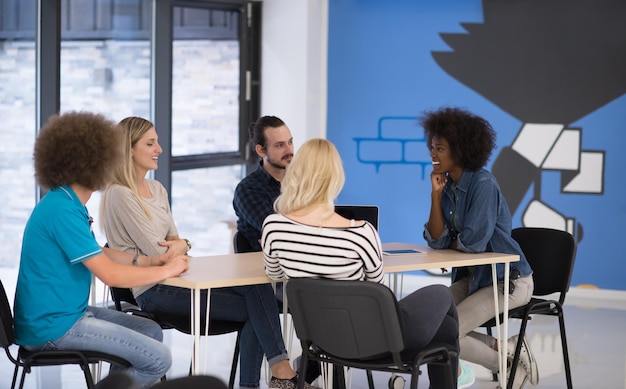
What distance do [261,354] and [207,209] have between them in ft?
11.0

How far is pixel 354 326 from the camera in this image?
10.3ft

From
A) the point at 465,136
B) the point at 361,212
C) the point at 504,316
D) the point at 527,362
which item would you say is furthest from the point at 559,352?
the point at 361,212

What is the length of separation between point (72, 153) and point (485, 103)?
14.7 ft

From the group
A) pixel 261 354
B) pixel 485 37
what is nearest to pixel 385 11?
pixel 485 37

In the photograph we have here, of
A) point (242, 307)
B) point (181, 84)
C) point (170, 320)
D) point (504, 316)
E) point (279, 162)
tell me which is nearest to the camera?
point (170, 320)

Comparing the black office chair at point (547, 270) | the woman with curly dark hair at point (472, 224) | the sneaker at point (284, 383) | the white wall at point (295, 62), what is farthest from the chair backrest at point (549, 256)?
the white wall at point (295, 62)

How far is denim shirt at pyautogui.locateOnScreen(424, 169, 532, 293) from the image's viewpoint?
4.08 meters

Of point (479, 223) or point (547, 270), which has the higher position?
point (479, 223)

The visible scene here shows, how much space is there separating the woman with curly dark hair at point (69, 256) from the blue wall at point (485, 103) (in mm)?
4272

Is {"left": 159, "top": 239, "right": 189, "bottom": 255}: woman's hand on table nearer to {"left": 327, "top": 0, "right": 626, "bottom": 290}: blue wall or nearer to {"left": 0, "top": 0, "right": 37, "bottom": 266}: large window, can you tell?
{"left": 0, "top": 0, "right": 37, "bottom": 266}: large window

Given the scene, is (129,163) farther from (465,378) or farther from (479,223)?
(465,378)

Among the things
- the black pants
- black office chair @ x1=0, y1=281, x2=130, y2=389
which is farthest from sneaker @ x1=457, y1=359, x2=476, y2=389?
black office chair @ x1=0, y1=281, x2=130, y2=389

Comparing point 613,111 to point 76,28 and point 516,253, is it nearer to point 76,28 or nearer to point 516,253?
point 516,253

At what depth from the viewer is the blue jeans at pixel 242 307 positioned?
379cm
